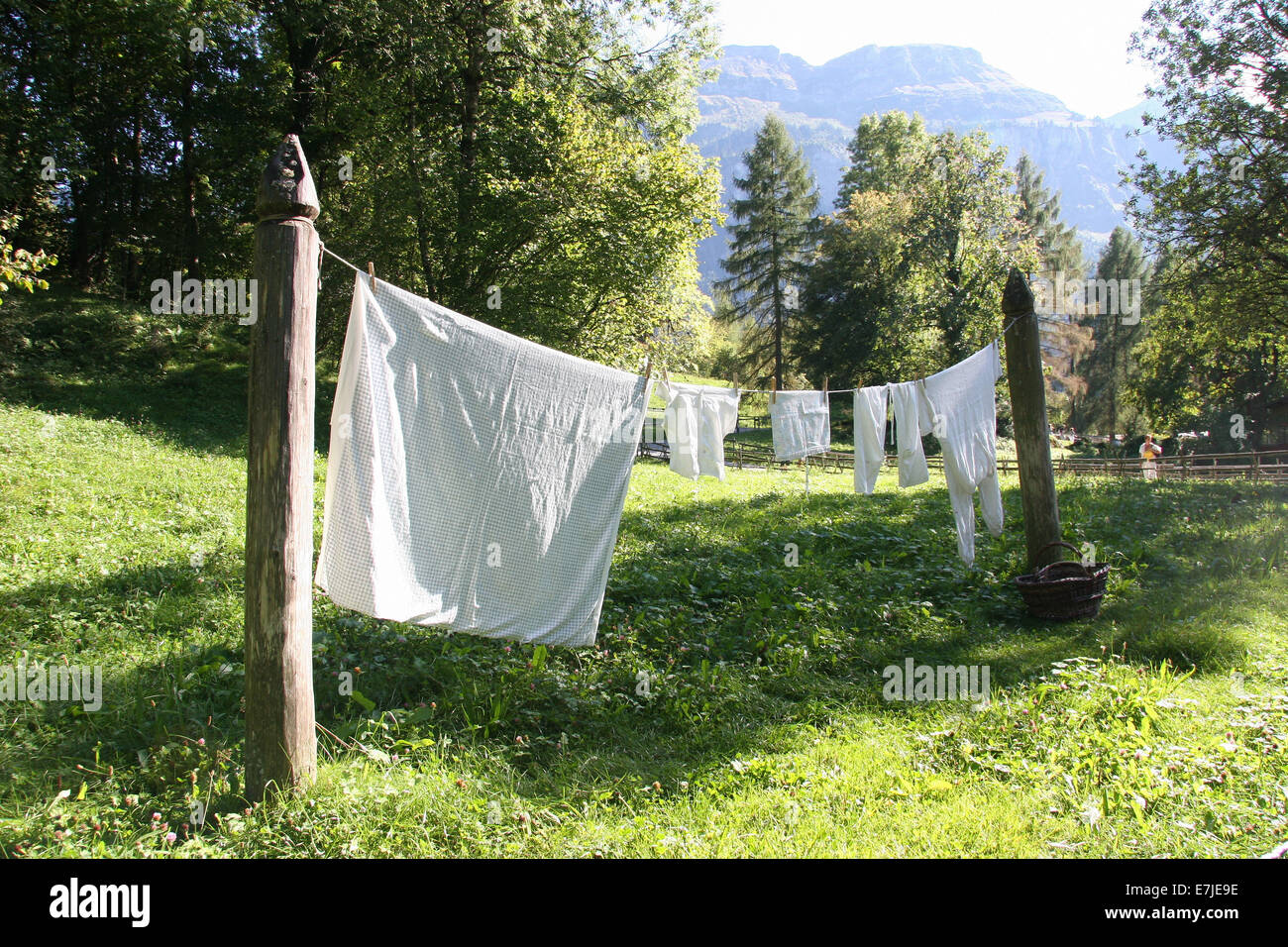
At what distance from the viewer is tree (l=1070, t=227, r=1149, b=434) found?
156 feet

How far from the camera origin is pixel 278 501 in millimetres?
3529

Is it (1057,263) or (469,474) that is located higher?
(1057,263)

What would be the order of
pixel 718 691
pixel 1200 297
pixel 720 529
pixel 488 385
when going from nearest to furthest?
pixel 488 385 < pixel 718 691 < pixel 720 529 < pixel 1200 297

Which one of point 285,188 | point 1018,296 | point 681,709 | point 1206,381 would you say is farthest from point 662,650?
point 1206,381

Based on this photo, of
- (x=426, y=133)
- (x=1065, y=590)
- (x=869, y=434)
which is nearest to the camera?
(x=1065, y=590)

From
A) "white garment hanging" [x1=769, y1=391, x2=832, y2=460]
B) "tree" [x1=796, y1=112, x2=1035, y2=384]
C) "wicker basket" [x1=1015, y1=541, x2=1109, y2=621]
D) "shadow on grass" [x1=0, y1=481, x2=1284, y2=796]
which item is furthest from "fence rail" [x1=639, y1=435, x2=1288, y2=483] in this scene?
"tree" [x1=796, y1=112, x2=1035, y2=384]

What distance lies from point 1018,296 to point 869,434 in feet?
6.92

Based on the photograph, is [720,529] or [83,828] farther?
[720,529]

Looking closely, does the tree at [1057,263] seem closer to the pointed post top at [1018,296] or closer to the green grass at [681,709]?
the pointed post top at [1018,296]

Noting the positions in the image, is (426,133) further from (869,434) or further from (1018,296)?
(1018,296)

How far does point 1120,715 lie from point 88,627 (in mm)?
7563
